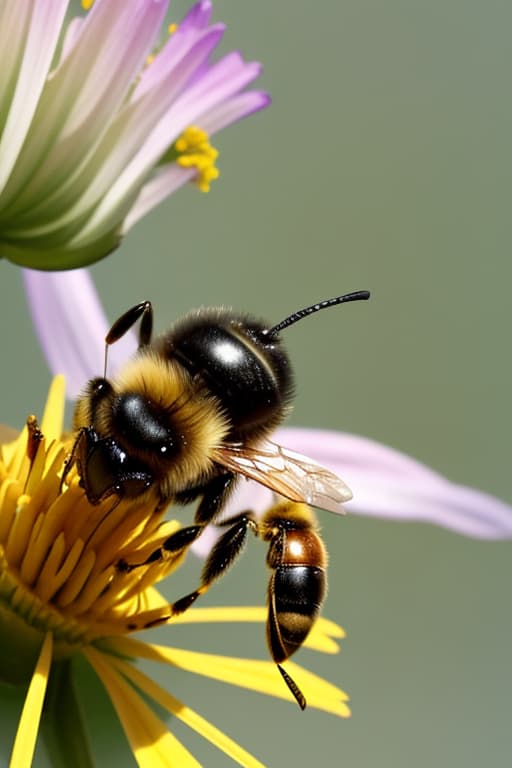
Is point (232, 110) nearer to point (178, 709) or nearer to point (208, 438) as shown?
point (208, 438)

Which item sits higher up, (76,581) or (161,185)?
(161,185)

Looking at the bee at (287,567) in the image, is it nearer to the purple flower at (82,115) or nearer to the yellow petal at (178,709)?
the yellow petal at (178,709)

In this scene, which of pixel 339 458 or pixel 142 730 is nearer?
pixel 142 730

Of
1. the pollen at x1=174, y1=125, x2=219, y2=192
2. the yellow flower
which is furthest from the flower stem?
the pollen at x1=174, y1=125, x2=219, y2=192

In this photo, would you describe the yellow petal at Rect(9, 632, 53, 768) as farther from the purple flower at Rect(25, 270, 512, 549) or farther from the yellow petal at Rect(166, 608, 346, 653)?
the purple flower at Rect(25, 270, 512, 549)

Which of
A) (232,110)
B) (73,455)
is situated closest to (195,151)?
(232,110)

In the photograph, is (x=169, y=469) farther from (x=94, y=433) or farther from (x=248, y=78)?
(x=248, y=78)

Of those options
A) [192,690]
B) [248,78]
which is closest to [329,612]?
[192,690]
